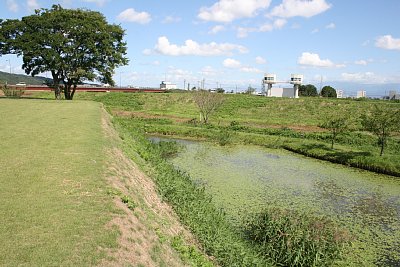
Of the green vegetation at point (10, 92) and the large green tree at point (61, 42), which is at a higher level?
the large green tree at point (61, 42)

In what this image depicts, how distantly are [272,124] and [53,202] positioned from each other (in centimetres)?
4354

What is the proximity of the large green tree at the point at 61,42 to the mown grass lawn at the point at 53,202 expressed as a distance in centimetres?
2997

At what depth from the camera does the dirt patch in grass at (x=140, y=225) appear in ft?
25.4

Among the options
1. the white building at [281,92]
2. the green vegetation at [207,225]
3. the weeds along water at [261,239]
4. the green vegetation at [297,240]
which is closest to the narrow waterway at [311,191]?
the green vegetation at [297,240]

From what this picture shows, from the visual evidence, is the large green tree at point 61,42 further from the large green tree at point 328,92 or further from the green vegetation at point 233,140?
the large green tree at point 328,92

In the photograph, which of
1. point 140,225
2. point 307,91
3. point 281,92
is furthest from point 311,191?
point 307,91

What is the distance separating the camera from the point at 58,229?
7723mm

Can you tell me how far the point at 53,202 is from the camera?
29.9ft

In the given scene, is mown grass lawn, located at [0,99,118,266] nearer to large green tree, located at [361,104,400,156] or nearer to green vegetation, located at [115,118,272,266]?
green vegetation, located at [115,118,272,266]

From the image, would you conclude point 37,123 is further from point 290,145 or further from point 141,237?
point 290,145

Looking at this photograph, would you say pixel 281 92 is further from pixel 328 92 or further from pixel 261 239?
pixel 261 239

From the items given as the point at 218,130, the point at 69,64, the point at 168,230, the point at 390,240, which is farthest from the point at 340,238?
the point at 69,64

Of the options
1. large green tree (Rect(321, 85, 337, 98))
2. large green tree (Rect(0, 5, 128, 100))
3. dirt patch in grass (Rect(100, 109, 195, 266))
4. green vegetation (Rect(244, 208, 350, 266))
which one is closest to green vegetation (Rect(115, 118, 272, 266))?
dirt patch in grass (Rect(100, 109, 195, 266))

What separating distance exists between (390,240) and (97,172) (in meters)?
12.4
